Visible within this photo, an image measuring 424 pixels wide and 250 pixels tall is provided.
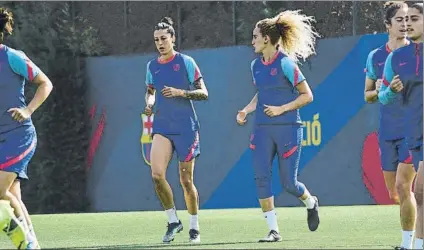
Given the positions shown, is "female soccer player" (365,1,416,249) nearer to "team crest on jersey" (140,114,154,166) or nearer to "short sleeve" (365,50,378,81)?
"short sleeve" (365,50,378,81)

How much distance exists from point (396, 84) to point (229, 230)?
4734mm

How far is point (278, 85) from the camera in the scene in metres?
11.6

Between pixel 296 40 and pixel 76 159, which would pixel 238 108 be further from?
pixel 296 40

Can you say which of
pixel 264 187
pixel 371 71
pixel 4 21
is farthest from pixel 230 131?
pixel 4 21

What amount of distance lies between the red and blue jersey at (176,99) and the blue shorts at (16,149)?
100 inches

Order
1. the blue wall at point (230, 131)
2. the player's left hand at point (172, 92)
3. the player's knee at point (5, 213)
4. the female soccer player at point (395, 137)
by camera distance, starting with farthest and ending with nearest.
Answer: the blue wall at point (230, 131) → the player's left hand at point (172, 92) → the female soccer player at point (395, 137) → the player's knee at point (5, 213)

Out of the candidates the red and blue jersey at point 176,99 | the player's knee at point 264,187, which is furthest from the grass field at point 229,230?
the red and blue jersey at point 176,99

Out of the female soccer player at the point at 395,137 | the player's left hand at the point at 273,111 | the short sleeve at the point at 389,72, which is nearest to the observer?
the short sleeve at the point at 389,72

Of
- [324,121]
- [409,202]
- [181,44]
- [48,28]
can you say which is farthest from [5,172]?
[48,28]

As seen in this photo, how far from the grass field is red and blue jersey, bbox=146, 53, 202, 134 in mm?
1054

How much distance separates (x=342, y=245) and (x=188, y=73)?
→ 222 centimetres

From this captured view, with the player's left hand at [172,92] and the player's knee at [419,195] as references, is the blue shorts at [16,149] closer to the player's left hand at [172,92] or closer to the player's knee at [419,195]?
Answer: the player's left hand at [172,92]

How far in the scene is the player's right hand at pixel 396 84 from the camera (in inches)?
358

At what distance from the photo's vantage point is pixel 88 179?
76.1ft
